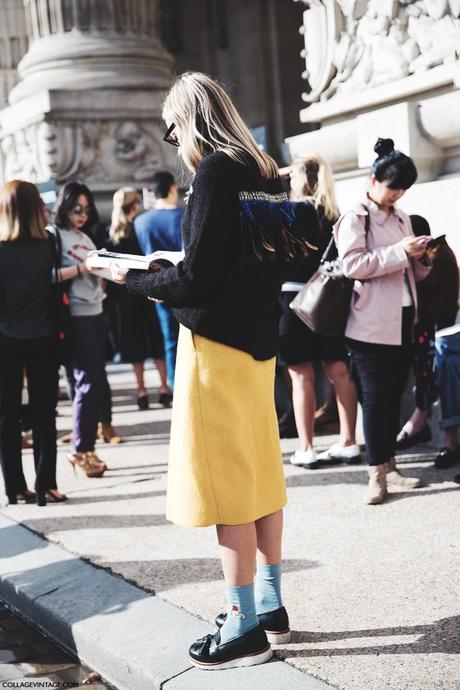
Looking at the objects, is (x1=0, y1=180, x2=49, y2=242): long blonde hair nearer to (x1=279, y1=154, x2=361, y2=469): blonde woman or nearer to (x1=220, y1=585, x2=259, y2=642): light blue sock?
(x1=279, y1=154, x2=361, y2=469): blonde woman

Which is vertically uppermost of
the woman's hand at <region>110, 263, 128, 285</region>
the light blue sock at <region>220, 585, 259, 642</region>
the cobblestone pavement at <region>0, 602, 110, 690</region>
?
the woman's hand at <region>110, 263, 128, 285</region>

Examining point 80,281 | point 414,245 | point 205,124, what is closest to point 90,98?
point 80,281

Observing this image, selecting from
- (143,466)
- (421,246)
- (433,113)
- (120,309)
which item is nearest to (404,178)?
(421,246)

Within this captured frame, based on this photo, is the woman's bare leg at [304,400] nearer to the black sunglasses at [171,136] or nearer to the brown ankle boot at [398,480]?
the brown ankle boot at [398,480]

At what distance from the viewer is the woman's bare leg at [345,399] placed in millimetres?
5844

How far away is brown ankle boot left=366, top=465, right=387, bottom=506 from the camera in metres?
4.93

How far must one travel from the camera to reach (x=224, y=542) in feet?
10.3

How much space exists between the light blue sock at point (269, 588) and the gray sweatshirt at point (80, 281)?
10.2 ft

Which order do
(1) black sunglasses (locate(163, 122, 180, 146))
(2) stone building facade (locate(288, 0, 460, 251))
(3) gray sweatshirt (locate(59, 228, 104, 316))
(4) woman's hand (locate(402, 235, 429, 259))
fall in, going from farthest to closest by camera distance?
1. (2) stone building facade (locate(288, 0, 460, 251))
2. (3) gray sweatshirt (locate(59, 228, 104, 316))
3. (4) woman's hand (locate(402, 235, 429, 259))
4. (1) black sunglasses (locate(163, 122, 180, 146))

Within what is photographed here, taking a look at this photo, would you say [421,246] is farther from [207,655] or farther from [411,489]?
[207,655]

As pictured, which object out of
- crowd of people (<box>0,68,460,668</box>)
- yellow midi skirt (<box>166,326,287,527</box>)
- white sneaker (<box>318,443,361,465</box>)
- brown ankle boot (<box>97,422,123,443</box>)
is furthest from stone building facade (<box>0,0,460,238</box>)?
yellow midi skirt (<box>166,326,287,527</box>)

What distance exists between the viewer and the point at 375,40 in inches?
256

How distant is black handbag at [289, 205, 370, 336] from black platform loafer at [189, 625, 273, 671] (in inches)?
90.2

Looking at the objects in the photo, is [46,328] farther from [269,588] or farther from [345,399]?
[269,588]
